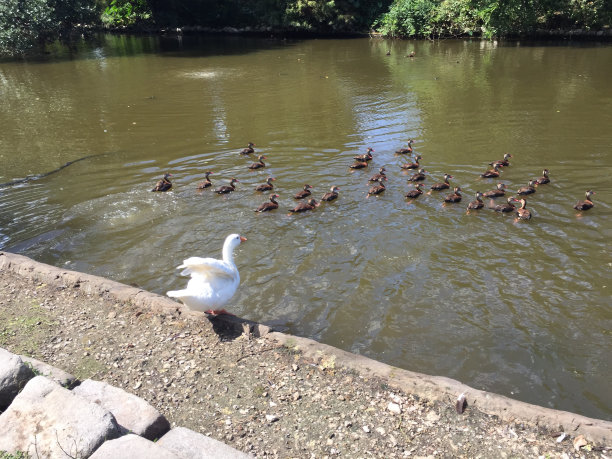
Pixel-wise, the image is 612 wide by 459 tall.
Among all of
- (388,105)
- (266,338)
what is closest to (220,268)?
(266,338)

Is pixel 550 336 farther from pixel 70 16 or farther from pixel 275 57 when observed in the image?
pixel 70 16

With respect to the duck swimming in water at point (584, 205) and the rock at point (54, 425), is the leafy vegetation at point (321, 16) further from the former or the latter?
the rock at point (54, 425)

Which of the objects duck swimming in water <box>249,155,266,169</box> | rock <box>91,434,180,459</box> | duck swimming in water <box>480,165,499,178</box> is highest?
duck swimming in water <box>249,155,266,169</box>

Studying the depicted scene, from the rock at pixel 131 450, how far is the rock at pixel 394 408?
203 centimetres

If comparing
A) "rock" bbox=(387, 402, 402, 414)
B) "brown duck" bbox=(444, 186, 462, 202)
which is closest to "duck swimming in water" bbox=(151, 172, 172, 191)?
"brown duck" bbox=(444, 186, 462, 202)

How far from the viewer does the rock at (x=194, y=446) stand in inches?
138

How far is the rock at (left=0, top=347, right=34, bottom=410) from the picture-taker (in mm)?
3975

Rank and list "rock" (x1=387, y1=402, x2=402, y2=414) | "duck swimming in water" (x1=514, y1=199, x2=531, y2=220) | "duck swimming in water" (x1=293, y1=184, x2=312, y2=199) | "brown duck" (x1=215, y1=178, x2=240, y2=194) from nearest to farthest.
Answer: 1. "rock" (x1=387, y1=402, x2=402, y2=414)
2. "duck swimming in water" (x1=514, y1=199, x2=531, y2=220)
3. "duck swimming in water" (x1=293, y1=184, x2=312, y2=199)
4. "brown duck" (x1=215, y1=178, x2=240, y2=194)

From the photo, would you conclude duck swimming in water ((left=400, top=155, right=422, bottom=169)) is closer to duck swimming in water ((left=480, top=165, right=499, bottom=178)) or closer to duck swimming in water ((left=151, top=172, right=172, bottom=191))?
duck swimming in water ((left=480, top=165, right=499, bottom=178))

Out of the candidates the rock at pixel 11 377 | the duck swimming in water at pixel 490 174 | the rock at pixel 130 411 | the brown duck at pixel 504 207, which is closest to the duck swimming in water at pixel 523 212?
the brown duck at pixel 504 207

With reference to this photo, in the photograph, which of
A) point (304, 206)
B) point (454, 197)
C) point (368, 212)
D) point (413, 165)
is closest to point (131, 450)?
point (304, 206)

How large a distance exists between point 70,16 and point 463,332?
121 ft

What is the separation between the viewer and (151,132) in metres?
14.9

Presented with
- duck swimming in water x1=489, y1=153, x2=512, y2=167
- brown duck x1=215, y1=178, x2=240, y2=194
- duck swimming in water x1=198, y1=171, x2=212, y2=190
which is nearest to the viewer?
brown duck x1=215, y1=178, x2=240, y2=194
